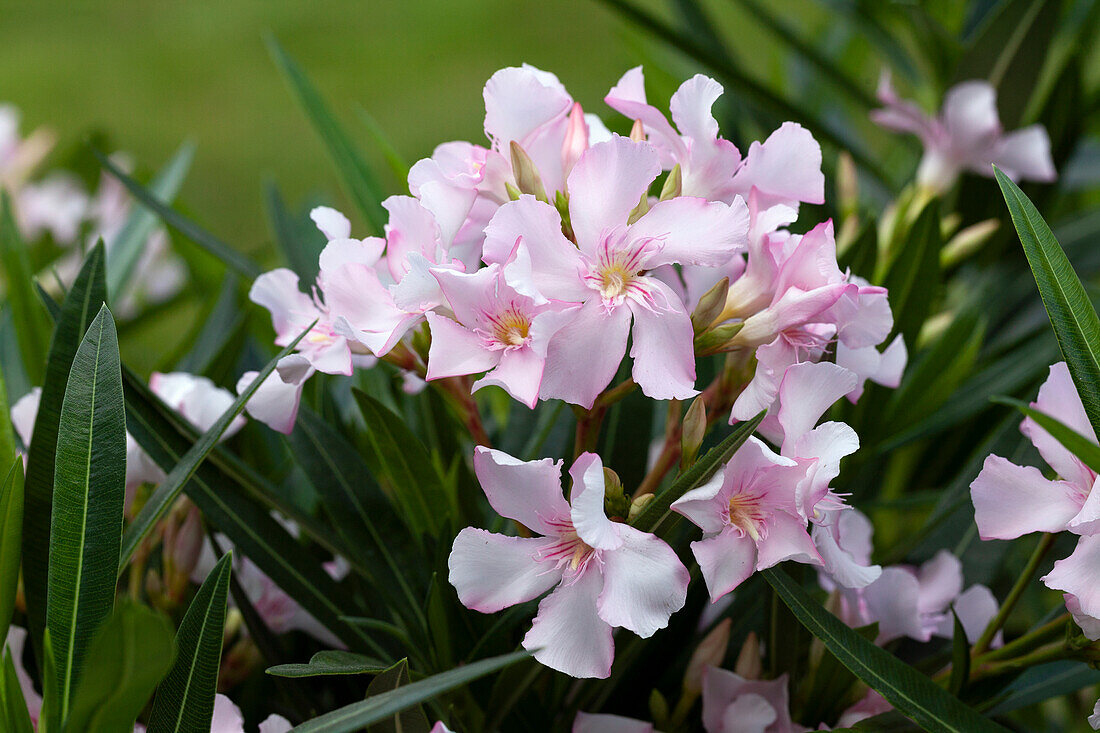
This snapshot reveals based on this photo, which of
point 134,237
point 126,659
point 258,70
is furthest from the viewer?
point 258,70

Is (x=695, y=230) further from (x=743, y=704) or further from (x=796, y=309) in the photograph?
(x=743, y=704)

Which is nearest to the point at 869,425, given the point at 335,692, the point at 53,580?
the point at 335,692

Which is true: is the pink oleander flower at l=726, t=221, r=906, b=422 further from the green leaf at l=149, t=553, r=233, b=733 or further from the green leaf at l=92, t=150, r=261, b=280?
the green leaf at l=92, t=150, r=261, b=280

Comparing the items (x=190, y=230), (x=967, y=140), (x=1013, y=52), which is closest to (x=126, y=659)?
(x=190, y=230)

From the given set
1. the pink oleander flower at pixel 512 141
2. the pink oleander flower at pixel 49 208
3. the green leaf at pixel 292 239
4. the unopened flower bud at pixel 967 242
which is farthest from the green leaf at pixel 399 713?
the pink oleander flower at pixel 49 208

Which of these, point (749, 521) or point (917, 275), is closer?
point (749, 521)

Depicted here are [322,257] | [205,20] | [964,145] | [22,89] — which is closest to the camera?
[322,257]

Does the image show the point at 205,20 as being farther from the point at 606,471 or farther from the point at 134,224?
the point at 606,471
